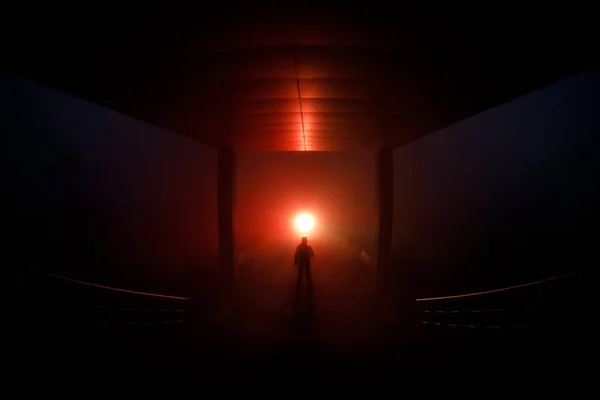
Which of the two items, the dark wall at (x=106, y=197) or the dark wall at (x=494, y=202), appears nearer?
the dark wall at (x=106, y=197)

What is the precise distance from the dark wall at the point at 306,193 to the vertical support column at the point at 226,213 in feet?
32.2

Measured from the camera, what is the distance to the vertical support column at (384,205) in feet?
31.0

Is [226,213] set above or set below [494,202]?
below

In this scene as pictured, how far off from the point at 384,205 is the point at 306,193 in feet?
36.2

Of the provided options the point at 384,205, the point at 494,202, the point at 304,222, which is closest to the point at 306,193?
the point at 304,222

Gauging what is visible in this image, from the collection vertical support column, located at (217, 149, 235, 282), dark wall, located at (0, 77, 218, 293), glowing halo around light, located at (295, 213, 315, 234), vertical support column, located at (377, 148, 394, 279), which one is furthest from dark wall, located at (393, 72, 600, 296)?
dark wall, located at (0, 77, 218, 293)

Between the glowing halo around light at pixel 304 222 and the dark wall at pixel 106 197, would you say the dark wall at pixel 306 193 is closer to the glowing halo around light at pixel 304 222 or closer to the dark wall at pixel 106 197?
the glowing halo around light at pixel 304 222

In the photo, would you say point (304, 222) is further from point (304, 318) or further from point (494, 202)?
point (494, 202)

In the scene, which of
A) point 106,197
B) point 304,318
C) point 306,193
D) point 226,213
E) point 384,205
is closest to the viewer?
point 304,318

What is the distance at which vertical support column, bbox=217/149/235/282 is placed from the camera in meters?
9.61

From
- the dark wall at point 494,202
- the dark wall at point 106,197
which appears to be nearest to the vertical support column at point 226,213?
the dark wall at point 106,197

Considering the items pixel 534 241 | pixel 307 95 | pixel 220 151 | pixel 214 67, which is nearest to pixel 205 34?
pixel 214 67

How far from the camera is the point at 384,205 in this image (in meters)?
9.56

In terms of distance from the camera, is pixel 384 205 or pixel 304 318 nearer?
pixel 304 318
